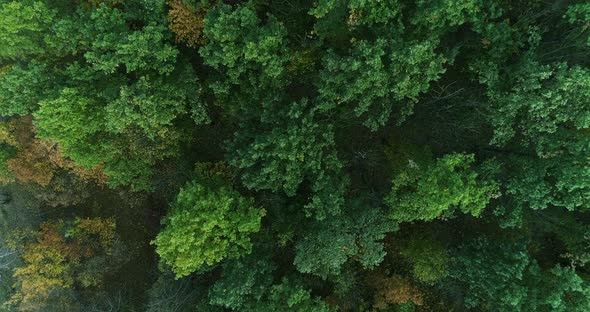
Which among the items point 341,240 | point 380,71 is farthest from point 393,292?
point 380,71

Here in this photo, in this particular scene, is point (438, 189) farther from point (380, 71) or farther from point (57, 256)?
point (57, 256)

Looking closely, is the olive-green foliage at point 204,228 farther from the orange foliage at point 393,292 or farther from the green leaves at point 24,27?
the green leaves at point 24,27

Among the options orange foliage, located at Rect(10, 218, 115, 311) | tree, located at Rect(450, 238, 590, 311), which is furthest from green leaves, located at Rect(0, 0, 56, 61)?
tree, located at Rect(450, 238, 590, 311)

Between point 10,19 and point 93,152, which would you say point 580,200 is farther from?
point 10,19

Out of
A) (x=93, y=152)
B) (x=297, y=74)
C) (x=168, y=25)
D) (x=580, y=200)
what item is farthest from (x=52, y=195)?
(x=580, y=200)

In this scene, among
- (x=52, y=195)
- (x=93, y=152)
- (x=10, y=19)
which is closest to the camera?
(x=10, y=19)

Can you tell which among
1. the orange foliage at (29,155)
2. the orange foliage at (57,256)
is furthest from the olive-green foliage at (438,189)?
the orange foliage at (29,155)
